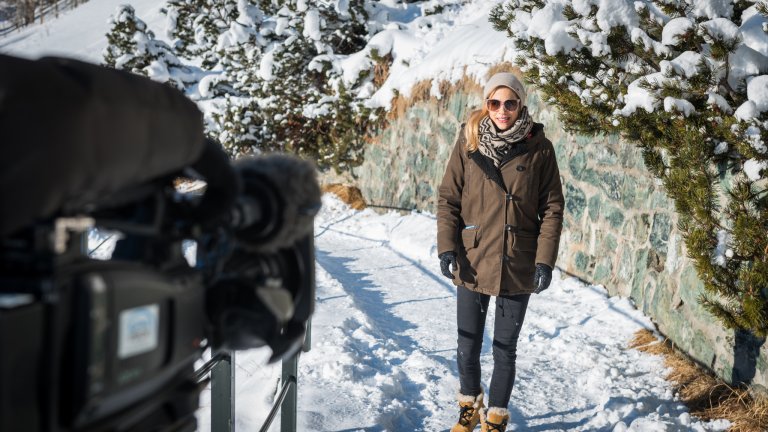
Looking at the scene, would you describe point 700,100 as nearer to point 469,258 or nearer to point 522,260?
point 522,260

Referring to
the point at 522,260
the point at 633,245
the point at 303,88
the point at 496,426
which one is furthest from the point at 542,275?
the point at 303,88

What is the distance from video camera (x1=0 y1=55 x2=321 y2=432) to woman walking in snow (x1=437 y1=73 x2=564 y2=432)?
6.22 ft

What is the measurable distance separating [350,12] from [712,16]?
10.1 m

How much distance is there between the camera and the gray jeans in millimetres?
3059

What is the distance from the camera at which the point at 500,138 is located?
9.96 feet

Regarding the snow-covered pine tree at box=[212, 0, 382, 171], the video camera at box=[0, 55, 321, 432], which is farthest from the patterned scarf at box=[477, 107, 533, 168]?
the snow-covered pine tree at box=[212, 0, 382, 171]

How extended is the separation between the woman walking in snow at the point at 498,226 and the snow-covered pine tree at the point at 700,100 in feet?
2.88

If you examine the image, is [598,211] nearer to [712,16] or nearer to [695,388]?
[695,388]

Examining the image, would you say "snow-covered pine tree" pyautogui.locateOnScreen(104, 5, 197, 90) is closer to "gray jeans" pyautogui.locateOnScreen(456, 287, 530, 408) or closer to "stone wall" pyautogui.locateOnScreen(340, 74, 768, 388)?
"stone wall" pyautogui.locateOnScreen(340, 74, 768, 388)

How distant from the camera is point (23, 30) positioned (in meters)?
43.0

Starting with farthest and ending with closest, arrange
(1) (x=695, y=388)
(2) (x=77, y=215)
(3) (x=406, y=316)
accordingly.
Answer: (3) (x=406, y=316) < (1) (x=695, y=388) < (2) (x=77, y=215)

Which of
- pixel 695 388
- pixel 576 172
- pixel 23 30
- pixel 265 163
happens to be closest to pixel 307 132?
pixel 576 172

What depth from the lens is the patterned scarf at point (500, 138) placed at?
3.04 metres

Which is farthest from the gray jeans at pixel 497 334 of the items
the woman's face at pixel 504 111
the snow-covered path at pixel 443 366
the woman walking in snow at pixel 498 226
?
the woman's face at pixel 504 111
